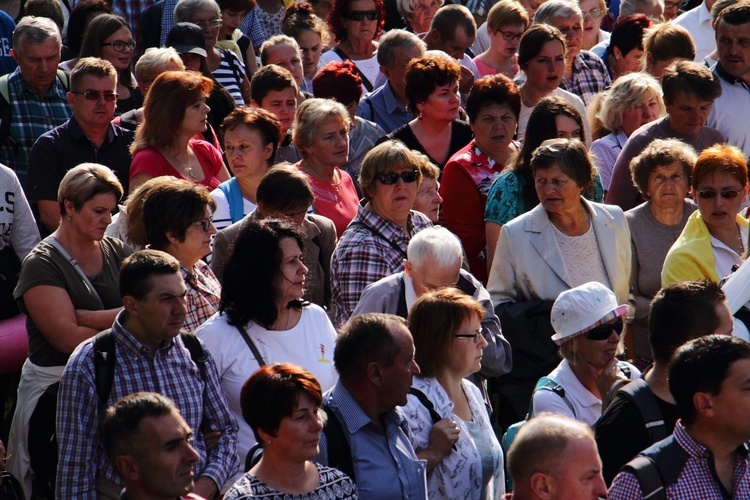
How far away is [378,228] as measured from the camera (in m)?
6.54

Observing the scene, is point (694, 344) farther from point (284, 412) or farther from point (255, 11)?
point (255, 11)

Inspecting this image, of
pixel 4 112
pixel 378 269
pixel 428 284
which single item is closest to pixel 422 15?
pixel 4 112

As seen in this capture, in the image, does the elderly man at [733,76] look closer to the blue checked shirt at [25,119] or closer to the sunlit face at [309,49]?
the sunlit face at [309,49]

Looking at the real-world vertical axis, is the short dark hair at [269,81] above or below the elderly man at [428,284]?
above

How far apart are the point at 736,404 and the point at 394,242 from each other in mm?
2616

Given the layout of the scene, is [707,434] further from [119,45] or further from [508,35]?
[508,35]

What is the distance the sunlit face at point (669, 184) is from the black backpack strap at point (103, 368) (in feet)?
11.8

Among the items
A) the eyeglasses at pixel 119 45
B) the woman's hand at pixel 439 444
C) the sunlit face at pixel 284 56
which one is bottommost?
the woman's hand at pixel 439 444

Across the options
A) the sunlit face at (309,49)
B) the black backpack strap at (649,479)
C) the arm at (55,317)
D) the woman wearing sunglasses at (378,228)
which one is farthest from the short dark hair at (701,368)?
the sunlit face at (309,49)

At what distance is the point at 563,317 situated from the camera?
550 centimetres

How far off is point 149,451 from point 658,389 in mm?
1931

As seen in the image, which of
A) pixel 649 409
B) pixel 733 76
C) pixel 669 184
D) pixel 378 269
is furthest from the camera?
pixel 733 76

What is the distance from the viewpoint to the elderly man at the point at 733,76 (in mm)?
8594

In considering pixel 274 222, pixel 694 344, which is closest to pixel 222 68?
pixel 274 222
